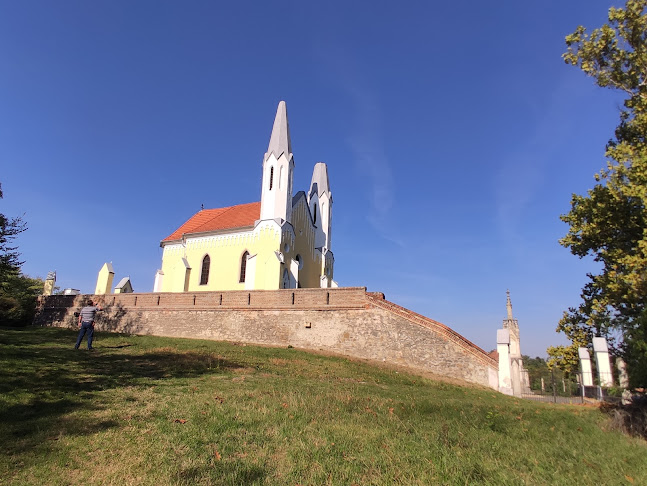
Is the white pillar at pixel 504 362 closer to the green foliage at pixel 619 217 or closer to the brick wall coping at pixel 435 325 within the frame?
the brick wall coping at pixel 435 325

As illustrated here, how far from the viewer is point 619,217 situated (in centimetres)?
856

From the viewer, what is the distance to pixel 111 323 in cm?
2427

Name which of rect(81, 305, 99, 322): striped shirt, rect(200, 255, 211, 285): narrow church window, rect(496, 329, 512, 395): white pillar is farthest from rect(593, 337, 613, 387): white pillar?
rect(200, 255, 211, 285): narrow church window

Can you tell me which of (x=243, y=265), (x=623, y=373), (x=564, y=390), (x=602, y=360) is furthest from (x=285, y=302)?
(x=623, y=373)

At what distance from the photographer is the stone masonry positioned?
16.3 metres

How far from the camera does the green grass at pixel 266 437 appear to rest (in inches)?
163

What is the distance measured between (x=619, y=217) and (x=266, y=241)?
20411 mm

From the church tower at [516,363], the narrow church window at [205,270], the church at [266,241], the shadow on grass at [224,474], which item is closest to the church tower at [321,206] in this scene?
the church at [266,241]

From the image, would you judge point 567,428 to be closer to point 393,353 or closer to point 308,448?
point 308,448

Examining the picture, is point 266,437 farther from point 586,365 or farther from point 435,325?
point 586,365

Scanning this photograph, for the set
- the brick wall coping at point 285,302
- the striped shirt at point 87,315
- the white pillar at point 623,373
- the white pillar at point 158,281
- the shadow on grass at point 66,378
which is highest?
the white pillar at point 158,281

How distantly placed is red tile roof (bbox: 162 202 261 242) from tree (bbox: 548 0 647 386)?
21616mm

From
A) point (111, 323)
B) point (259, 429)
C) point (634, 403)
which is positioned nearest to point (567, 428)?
point (634, 403)

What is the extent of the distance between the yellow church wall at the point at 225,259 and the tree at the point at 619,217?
1817 cm
